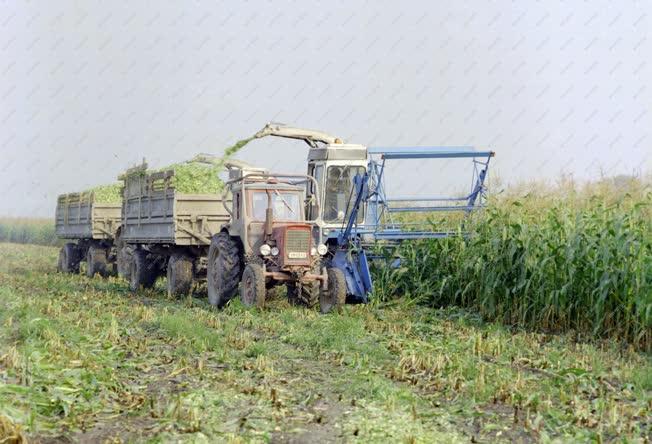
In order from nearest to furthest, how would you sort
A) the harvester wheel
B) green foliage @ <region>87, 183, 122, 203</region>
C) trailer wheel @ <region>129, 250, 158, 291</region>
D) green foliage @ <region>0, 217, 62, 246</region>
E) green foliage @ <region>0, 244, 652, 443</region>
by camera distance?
green foliage @ <region>0, 244, 652, 443</region> → the harvester wheel → trailer wheel @ <region>129, 250, 158, 291</region> → green foliage @ <region>87, 183, 122, 203</region> → green foliage @ <region>0, 217, 62, 246</region>

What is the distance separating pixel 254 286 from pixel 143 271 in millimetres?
4950

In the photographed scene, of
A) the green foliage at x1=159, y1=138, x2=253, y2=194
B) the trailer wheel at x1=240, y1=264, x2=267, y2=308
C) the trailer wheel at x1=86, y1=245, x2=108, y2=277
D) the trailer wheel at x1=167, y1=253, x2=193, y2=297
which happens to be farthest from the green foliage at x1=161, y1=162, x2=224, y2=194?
the trailer wheel at x1=86, y1=245, x2=108, y2=277

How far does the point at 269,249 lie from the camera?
12078 millimetres

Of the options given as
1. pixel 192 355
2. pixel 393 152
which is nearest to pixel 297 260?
pixel 393 152

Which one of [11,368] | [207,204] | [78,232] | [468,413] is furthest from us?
[78,232]

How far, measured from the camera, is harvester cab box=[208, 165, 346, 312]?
11.9 meters

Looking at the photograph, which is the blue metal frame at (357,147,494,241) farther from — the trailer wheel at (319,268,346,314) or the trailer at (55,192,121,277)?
the trailer at (55,192,121,277)

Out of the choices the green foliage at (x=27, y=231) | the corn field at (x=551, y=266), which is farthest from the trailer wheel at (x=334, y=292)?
the green foliage at (x=27, y=231)

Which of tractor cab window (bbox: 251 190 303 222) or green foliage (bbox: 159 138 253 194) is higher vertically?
green foliage (bbox: 159 138 253 194)

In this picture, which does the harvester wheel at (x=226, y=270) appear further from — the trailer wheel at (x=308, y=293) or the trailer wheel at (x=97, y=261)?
the trailer wheel at (x=97, y=261)

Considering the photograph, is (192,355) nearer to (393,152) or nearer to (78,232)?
(393,152)

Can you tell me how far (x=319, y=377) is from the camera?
748 cm

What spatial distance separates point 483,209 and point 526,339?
11.2ft

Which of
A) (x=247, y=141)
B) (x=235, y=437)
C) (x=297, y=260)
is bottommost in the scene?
(x=235, y=437)
